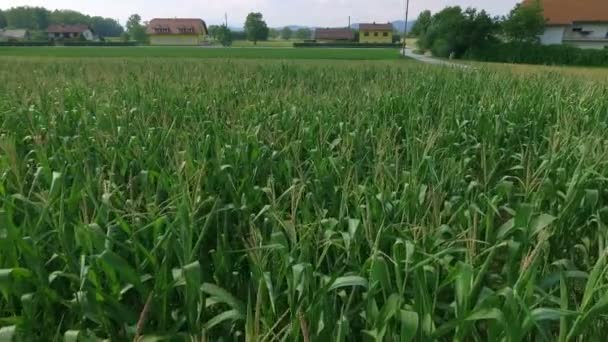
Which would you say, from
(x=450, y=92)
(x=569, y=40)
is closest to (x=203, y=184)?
(x=450, y=92)

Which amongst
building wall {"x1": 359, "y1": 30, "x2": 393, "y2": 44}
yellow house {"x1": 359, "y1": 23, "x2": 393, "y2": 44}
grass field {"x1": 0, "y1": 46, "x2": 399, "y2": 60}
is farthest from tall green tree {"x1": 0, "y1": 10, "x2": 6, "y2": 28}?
building wall {"x1": 359, "y1": 30, "x2": 393, "y2": 44}

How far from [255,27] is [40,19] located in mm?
87309

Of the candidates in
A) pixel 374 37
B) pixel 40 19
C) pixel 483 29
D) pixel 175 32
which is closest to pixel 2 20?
pixel 40 19

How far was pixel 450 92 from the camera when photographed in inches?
286

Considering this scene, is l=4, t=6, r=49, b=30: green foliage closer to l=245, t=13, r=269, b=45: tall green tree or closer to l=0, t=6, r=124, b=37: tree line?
l=0, t=6, r=124, b=37: tree line

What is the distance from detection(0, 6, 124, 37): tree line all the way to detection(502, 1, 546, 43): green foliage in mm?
123494

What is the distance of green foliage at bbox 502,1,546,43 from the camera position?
4522 cm

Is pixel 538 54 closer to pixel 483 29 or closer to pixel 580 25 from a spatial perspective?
pixel 483 29

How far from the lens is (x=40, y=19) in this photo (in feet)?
460

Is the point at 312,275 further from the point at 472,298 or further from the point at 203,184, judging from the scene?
the point at 203,184

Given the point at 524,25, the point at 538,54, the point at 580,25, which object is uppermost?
the point at 580,25

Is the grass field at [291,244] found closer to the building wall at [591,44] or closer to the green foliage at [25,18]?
the building wall at [591,44]

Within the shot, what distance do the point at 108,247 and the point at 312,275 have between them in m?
0.98

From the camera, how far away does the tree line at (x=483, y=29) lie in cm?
4503
